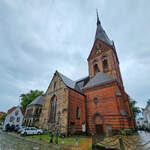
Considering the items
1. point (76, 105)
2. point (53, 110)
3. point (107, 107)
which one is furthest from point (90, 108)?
point (53, 110)

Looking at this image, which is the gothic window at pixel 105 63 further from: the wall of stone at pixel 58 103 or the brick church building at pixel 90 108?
the wall of stone at pixel 58 103

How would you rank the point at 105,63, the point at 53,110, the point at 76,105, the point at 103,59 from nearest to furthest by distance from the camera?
1. the point at 76,105
2. the point at 53,110
3. the point at 105,63
4. the point at 103,59

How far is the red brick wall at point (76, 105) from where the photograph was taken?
16.5 metres

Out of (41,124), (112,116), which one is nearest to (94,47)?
(112,116)

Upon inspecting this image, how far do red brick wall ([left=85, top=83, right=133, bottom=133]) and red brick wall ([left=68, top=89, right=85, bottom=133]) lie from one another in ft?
5.72

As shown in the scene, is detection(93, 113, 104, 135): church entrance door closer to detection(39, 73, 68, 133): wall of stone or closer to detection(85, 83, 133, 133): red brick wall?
detection(85, 83, 133, 133): red brick wall

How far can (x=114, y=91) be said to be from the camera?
15695 millimetres

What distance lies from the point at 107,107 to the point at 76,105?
5.93m

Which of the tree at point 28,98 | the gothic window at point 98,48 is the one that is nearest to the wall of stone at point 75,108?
the gothic window at point 98,48

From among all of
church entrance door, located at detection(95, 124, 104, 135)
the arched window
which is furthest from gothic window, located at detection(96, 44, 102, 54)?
church entrance door, located at detection(95, 124, 104, 135)

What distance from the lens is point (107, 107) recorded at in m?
15.4

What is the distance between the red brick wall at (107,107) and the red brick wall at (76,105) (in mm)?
1744

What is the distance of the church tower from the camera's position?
21641mm

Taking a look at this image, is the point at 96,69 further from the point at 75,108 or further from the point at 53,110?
the point at 53,110
